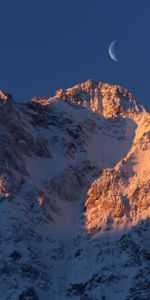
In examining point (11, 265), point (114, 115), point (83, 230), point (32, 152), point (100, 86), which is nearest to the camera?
point (11, 265)

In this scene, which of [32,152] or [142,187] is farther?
[32,152]

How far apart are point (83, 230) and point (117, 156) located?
19.7 m

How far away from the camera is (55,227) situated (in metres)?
122

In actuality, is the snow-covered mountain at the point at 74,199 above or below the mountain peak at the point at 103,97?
below

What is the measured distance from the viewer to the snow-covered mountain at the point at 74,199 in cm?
11100

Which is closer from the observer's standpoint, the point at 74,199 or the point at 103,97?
the point at 74,199

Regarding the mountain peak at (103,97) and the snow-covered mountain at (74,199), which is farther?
the mountain peak at (103,97)

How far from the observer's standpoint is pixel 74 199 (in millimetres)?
129125

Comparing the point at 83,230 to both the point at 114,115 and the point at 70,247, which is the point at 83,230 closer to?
the point at 70,247

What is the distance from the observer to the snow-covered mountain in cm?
11100

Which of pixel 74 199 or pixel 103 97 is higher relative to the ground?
pixel 103 97

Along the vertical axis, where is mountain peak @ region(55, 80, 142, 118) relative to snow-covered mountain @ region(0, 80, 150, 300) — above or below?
above

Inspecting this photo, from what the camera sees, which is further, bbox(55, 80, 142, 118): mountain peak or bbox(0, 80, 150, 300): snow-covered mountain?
bbox(55, 80, 142, 118): mountain peak

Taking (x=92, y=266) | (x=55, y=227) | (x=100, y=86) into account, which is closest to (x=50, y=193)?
(x=55, y=227)
